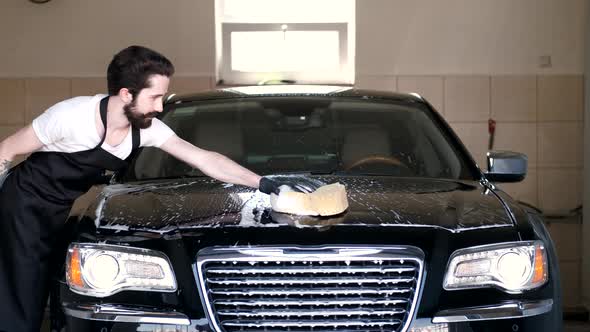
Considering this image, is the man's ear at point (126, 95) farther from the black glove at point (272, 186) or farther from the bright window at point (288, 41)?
the bright window at point (288, 41)

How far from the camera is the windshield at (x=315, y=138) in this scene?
435 centimetres

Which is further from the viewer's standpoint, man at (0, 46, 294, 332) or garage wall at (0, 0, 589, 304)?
garage wall at (0, 0, 589, 304)

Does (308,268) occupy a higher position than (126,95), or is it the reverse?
(126,95)

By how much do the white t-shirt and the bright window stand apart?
13.1 ft

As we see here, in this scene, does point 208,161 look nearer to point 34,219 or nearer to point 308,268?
point 34,219

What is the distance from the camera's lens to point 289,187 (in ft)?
11.6

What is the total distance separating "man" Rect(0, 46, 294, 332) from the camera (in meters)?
3.56

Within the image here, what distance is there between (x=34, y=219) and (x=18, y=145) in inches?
10.2

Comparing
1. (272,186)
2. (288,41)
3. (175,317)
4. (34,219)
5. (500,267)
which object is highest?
(288,41)

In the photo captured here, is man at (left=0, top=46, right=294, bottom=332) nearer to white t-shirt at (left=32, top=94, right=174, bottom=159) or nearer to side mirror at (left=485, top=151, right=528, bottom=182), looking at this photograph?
white t-shirt at (left=32, top=94, right=174, bottom=159)

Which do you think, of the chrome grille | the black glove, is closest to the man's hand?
the black glove

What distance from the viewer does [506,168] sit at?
4254mm

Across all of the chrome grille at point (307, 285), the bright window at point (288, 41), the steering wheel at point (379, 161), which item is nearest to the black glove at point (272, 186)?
the chrome grille at point (307, 285)

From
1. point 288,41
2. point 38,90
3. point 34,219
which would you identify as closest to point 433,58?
point 288,41
